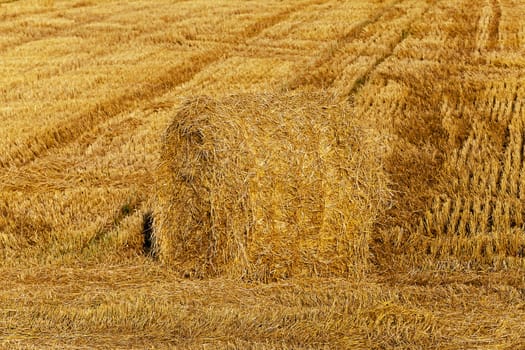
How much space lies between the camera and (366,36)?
59.8ft

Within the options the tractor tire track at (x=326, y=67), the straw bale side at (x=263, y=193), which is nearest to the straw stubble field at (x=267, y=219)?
the straw bale side at (x=263, y=193)

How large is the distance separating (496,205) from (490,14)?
14256 millimetres

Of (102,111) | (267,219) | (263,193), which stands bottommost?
(102,111)

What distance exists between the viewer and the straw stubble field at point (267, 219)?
5.20 m

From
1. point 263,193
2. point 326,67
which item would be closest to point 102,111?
point 326,67

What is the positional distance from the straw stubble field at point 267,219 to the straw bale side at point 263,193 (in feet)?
0.05

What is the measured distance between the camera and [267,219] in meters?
6.32

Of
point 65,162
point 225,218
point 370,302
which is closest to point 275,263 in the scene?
point 225,218

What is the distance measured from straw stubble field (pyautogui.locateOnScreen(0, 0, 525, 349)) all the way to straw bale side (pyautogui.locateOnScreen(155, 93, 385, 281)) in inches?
0.6

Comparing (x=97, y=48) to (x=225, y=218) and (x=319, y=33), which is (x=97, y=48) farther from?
(x=225, y=218)

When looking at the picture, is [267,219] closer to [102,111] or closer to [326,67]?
[102,111]

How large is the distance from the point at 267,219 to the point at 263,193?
232 millimetres

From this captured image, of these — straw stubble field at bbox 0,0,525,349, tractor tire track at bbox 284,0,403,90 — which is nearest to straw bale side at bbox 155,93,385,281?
straw stubble field at bbox 0,0,525,349

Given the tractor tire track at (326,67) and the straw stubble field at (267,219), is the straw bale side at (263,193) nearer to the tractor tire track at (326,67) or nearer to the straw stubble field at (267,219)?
the straw stubble field at (267,219)
